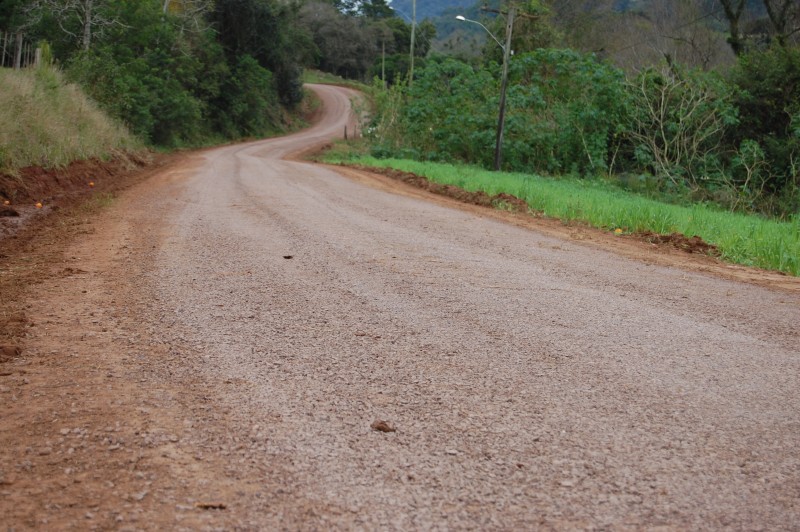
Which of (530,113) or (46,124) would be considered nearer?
(46,124)

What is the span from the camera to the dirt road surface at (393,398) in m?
2.68

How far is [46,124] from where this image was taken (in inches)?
610

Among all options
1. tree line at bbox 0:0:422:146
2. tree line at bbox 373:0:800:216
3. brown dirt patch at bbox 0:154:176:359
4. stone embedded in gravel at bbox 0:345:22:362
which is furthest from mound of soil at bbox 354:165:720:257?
tree line at bbox 0:0:422:146

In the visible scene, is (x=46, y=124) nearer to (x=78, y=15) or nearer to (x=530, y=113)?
(x=78, y=15)

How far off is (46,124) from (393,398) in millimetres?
14564

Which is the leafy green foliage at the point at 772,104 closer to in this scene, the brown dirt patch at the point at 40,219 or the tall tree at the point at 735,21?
the tall tree at the point at 735,21

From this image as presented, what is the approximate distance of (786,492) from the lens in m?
2.79

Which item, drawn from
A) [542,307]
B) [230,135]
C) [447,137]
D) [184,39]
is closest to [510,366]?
[542,307]

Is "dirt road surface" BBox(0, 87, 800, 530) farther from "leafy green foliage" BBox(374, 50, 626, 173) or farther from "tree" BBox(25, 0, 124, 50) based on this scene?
"tree" BBox(25, 0, 124, 50)

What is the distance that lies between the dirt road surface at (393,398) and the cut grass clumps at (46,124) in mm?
7960

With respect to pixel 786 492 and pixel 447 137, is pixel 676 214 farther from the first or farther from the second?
pixel 447 137

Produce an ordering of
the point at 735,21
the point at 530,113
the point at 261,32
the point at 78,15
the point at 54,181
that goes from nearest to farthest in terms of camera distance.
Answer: the point at 54,181
the point at 530,113
the point at 78,15
the point at 735,21
the point at 261,32

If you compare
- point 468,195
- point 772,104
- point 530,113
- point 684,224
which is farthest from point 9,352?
point 530,113

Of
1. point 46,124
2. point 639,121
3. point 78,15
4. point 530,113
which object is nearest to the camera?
point 46,124
